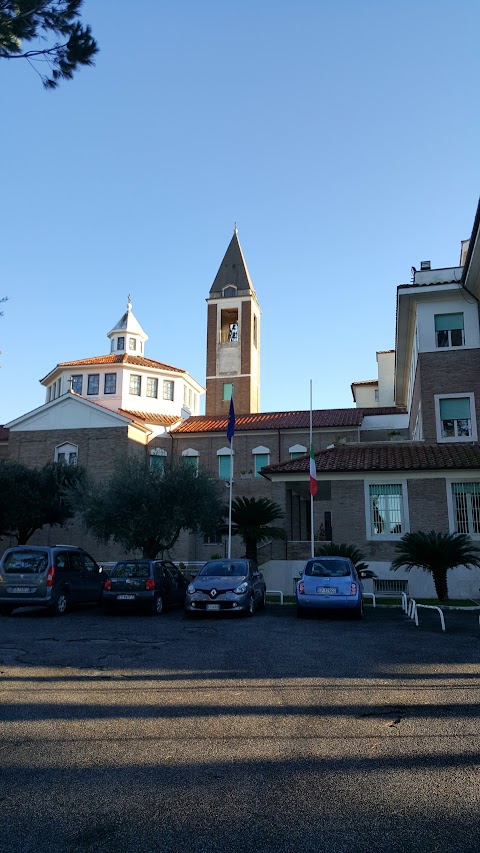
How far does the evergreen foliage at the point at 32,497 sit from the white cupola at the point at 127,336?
2403 cm

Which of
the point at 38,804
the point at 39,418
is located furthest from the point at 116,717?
the point at 39,418

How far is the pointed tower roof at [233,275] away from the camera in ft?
176

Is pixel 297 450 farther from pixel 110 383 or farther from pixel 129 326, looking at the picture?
pixel 129 326

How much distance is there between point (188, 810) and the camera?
3.96 m

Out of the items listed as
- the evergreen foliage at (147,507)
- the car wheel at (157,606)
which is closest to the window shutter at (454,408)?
the evergreen foliage at (147,507)

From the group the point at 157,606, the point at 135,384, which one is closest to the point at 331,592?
the point at 157,606

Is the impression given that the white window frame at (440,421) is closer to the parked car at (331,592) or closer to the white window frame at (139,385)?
the parked car at (331,592)

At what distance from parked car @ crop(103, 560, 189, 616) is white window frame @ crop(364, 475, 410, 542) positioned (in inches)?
324

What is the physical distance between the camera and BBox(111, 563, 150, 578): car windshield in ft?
54.0

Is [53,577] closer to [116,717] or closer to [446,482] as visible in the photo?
[116,717]

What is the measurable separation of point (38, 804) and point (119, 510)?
19.6 metres

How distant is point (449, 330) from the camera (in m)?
26.2

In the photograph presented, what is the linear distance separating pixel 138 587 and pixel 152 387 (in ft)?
110

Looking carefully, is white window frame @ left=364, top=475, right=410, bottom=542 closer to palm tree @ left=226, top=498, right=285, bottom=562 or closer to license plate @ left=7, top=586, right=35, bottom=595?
palm tree @ left=226, top=498, right=285, bottom=562
